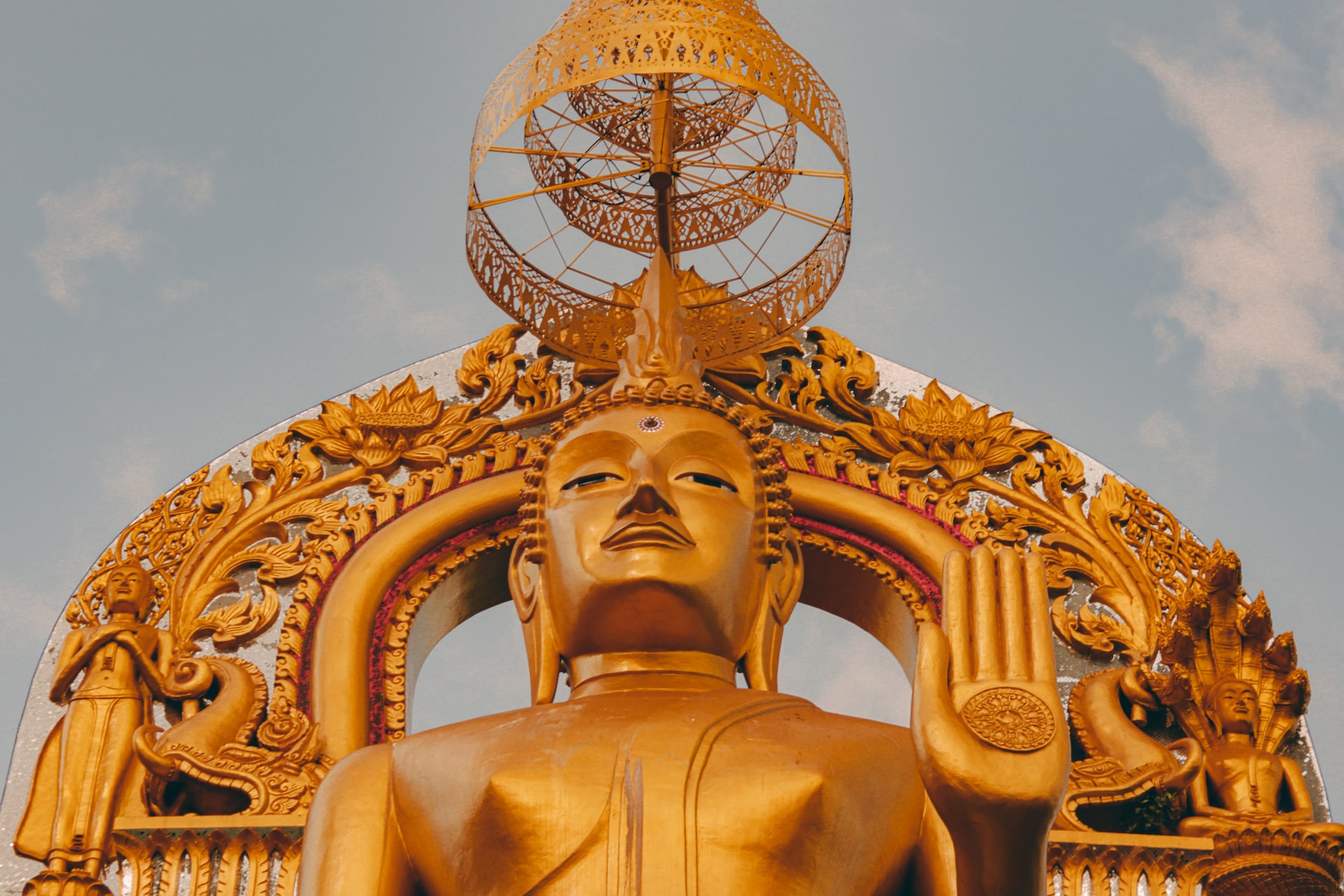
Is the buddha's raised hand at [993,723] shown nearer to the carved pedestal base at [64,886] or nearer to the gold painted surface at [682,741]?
the gold painted surface at [682,741]

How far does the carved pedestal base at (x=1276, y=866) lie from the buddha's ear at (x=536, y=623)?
1954mm

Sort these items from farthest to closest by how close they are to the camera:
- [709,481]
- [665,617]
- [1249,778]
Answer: [1249,778] → [709,481] → [665,617]

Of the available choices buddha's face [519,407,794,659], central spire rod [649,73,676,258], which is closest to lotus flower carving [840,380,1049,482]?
central spire rod [649,73,676,258]

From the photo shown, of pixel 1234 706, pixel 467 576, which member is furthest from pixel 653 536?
pixel 1234 706

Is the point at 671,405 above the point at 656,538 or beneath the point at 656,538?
above

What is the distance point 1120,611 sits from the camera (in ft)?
23.3

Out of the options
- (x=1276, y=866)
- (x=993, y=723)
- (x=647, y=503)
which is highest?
(x=647, y=503)

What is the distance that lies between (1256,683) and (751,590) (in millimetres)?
1693

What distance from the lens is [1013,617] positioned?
4648 mm

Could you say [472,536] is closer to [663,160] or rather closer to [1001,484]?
[663,160]

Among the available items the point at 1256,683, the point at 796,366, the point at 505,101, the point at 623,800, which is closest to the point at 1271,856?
the point at 1256,683

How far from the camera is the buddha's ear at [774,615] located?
6.05 m

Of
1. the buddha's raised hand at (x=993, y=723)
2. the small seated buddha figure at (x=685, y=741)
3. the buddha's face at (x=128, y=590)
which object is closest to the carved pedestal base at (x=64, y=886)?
the buddha's face at (x=128, y=590)

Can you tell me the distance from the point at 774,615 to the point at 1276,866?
1557 mm
